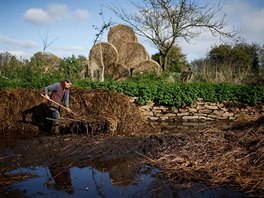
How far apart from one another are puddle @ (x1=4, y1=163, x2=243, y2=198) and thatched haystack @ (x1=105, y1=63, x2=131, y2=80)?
1109cm

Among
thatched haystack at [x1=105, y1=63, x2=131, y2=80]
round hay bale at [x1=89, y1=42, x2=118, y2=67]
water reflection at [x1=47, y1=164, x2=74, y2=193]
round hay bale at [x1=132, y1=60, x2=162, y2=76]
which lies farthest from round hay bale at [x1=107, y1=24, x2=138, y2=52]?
water reflection at [x1=47, y1=164, x2=74, y2=193]

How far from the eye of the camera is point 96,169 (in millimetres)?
5609

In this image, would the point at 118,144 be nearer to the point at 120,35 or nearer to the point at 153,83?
the point at 153,83

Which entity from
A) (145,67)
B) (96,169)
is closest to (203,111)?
(145,67)

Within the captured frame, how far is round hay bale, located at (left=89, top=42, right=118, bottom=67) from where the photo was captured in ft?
55.0

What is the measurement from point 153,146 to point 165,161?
3.65ft

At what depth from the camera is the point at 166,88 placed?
12445 mm

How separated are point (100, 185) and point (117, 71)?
12213mm

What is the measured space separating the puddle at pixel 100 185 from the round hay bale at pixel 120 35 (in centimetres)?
1399

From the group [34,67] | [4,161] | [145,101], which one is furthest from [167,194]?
[34,67]

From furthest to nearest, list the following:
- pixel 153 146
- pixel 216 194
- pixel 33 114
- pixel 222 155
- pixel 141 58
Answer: pixel 141 58, pixel 33 114, pixel 153 146, pixel 222 155, pixel 216 194

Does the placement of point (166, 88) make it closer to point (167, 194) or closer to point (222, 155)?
point (222, 155)

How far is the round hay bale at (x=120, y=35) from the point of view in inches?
728

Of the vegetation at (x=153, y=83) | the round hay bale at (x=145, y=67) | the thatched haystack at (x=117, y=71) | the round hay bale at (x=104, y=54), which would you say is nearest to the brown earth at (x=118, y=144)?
the vegetation at (x=153, y=83)
